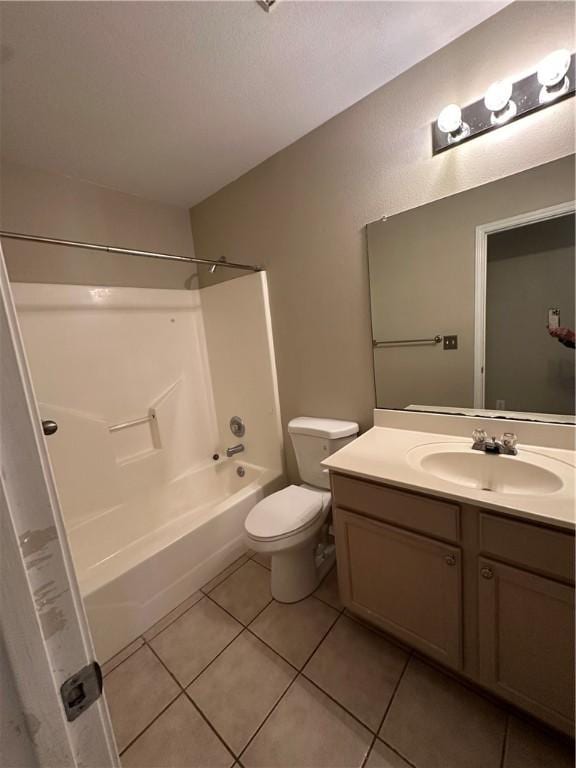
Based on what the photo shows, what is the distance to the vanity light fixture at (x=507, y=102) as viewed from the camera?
3.28ft

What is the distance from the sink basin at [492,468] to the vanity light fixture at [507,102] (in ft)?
4.01

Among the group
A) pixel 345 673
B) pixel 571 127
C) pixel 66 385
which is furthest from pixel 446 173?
pixel 66 385

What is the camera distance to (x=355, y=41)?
115 cm

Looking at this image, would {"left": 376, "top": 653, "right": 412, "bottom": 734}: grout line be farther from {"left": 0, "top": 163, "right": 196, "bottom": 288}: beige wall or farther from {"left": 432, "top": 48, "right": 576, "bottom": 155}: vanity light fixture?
{"left": 0, "top": 163, "right": 196, "bottom": 288}: beige wall

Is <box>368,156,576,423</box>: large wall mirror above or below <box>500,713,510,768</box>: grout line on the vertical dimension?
above

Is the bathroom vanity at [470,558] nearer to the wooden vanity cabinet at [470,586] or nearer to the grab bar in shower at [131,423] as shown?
the wooden vanity cabinet at [470,586]

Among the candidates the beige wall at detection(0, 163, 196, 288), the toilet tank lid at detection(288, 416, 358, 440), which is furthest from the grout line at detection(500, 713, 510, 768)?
the beige wall at detection(0, 163, 196, 288)

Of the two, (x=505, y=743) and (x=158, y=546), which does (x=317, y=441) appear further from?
(x=505, y=743)

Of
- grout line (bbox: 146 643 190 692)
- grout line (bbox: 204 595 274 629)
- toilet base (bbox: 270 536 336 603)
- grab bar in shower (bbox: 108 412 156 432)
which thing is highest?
grab bar in shower (bbox: 108 412 156 432)

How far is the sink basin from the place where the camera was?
1.06 metres

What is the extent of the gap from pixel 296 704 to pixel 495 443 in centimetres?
122

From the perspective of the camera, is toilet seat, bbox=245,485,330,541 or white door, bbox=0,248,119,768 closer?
white door, bbox=0,248,119,768

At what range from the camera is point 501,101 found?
1.10 m

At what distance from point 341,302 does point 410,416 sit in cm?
69
